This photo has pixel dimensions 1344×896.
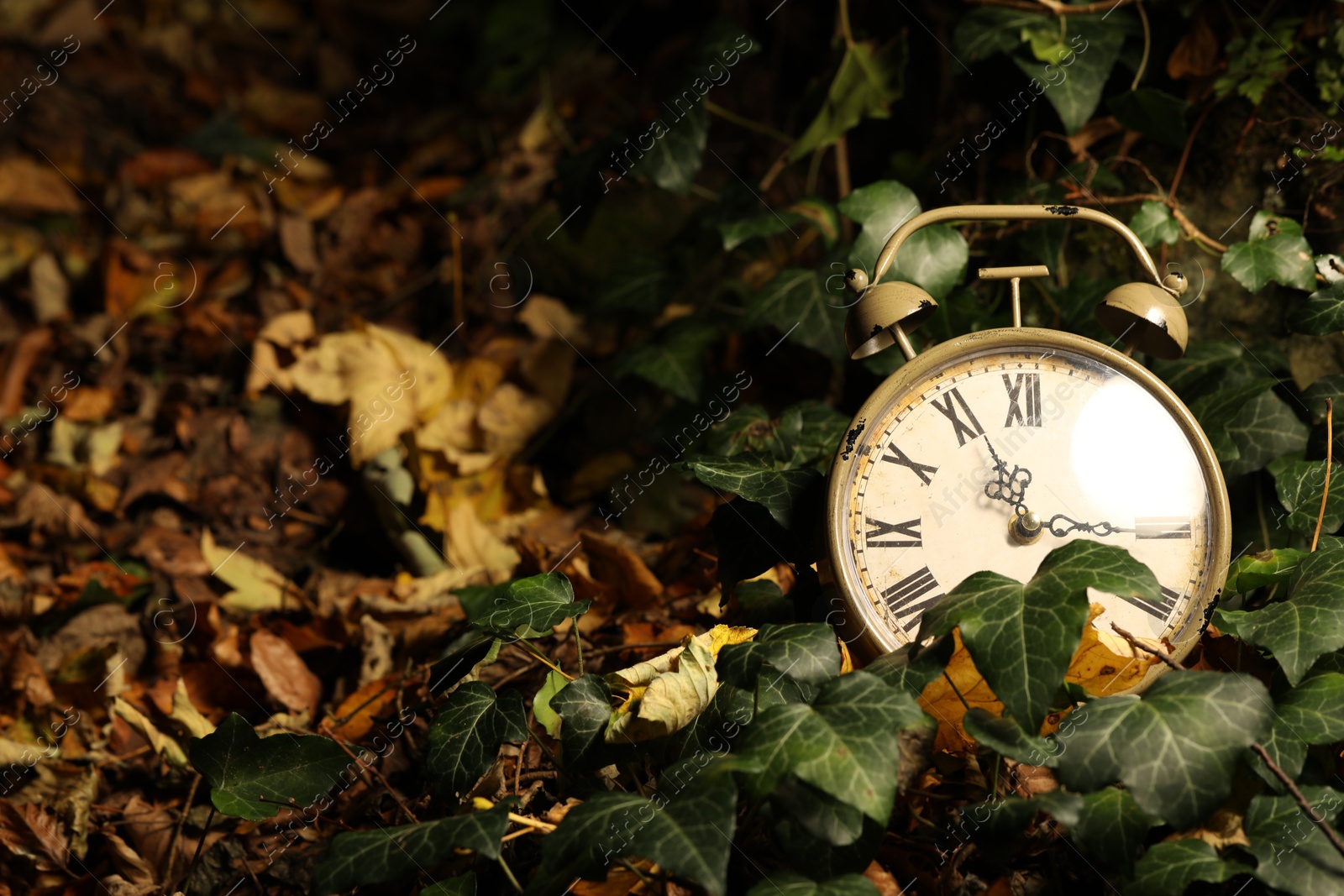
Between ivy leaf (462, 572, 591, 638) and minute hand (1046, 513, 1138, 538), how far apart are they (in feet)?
2.32

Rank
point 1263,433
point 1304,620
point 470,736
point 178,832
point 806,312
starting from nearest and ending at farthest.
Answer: point 1304,620 < point 470,736 < point 178,832 < point 1263,433 < point 806,312

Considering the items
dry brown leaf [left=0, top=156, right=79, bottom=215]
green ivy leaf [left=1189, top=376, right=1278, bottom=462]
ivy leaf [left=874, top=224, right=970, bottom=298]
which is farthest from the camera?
dry brown leaf [left=0, top=156, right=79, bottom=215]

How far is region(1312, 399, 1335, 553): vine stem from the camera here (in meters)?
1.51

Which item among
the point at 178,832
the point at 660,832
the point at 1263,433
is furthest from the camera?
the point at 1263,433

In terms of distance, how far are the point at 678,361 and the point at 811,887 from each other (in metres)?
1.34

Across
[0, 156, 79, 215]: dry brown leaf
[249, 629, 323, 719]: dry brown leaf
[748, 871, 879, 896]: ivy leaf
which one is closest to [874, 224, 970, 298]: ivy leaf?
[748, 871, 879, 896]: ivy leaf

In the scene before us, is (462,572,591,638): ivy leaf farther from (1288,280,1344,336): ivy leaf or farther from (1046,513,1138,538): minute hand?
(1288,280,1344,336): ivy leaf

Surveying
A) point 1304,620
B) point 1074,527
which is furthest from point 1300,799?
point 1074,527

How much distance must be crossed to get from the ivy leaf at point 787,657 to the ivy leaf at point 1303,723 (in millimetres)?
543

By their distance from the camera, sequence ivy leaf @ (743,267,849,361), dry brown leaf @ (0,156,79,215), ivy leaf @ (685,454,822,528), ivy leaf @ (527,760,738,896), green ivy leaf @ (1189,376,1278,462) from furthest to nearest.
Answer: dry brown leaf @ (0,156,79,215) < ivy leaf @ (743,267,849,361) < green ivy leaf @ (1189,376,1278,462) < ivy leaf @ (685,454,822,528) < ivy leaf @ (527,760,738,896)

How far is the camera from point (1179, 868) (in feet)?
3.63

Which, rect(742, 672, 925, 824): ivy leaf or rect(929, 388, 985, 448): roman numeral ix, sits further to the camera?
rect(929, 388, 985, 448): roman numeral ix

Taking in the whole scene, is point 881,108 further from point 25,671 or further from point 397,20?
point 397,20

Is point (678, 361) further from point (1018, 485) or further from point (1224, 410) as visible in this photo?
point (1224, 410)
